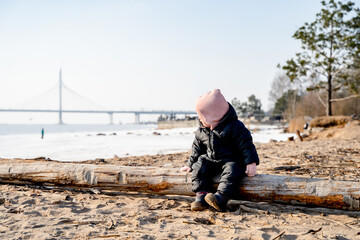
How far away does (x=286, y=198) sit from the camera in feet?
9.02

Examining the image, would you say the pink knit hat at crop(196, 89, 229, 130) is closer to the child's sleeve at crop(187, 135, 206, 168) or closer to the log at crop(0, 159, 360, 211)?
the child's sleeve at crop(187, 135, 206, 168)

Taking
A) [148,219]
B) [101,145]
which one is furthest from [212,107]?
[101,145]

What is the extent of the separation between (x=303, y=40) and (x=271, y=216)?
1566cm

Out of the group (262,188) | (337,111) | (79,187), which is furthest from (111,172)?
(337,111)

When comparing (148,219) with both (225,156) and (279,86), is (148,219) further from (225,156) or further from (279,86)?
(279,86)

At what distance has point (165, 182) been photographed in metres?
3.08

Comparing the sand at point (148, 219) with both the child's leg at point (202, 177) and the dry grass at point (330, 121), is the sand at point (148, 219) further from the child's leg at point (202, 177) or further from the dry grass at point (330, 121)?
the dry grass at point (330, 121)

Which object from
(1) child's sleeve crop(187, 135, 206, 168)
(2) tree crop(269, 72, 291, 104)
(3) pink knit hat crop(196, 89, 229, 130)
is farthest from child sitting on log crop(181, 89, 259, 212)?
(2) tree crop(269, 72, 291, 104)

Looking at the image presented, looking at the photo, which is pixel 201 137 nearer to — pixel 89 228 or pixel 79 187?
pixel 89 228

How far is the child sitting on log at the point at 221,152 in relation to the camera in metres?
2.73

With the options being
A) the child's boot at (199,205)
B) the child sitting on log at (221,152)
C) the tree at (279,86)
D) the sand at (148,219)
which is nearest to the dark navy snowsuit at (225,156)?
the child sitting on log at (221,152)

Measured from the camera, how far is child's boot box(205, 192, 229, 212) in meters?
2.63

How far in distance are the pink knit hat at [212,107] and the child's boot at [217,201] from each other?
0.64 m

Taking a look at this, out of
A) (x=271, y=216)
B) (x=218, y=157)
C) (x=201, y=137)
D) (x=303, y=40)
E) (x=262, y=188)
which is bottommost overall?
(x=271, y=216)
